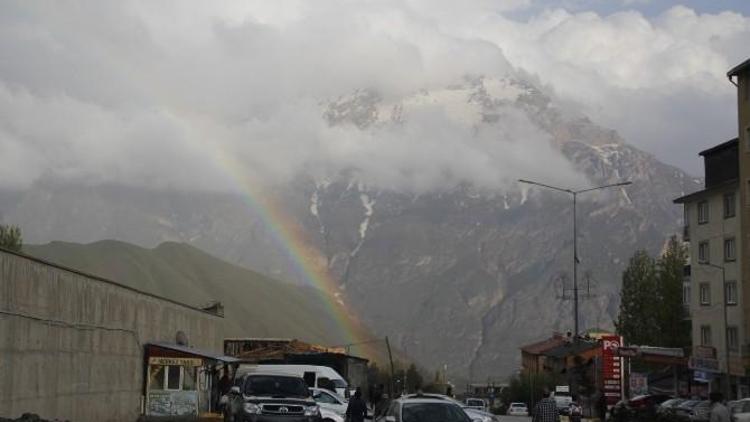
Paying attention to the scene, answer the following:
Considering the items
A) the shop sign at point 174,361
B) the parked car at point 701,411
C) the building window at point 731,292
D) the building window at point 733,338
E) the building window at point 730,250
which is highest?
the building window at point 730,250

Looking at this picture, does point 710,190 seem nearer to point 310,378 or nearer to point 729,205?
point 729,205

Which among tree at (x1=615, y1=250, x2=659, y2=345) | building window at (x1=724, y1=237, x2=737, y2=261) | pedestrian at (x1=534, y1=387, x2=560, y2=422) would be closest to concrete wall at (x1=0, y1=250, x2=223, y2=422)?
pedestrian at (x1=534, y1=387, x2=560, y2=422)

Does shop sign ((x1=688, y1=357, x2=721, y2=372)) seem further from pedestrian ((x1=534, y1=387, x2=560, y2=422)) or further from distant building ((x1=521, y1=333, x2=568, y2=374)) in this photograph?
distant building ((x1=521, y1=333, x2=568, y2=374))

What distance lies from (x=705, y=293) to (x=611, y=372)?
1032 centimetres

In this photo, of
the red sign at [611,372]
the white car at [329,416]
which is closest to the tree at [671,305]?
the red sign at [611,372]

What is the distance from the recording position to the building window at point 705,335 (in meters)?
76.0

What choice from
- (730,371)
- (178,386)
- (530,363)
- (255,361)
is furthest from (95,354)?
(530,363)

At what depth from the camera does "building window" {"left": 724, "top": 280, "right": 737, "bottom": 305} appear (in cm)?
7244

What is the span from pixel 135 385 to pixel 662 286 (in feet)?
221

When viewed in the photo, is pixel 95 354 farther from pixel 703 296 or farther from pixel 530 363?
pixel 530 363

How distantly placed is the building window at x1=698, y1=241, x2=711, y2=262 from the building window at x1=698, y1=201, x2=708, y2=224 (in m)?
1.54

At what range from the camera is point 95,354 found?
37.4 meters

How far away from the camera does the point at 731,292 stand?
73062 mm

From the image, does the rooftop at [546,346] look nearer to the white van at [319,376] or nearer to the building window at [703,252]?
the building window at [703,252]
